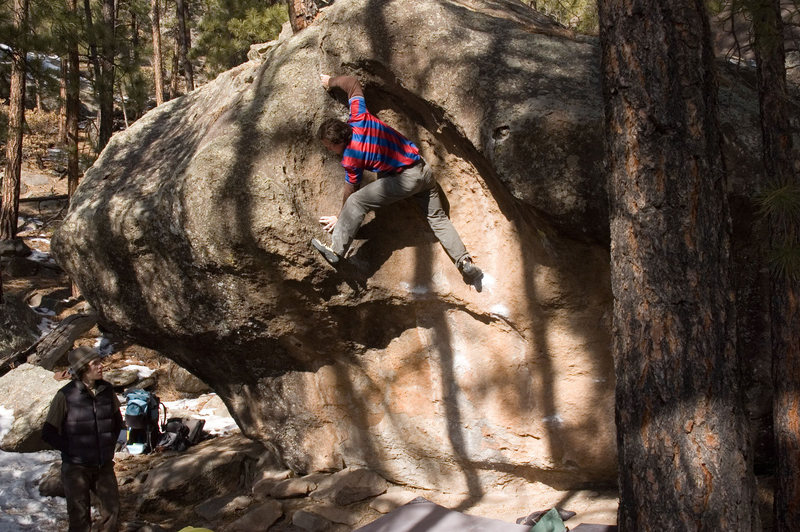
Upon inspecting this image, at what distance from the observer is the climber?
5.61 metres

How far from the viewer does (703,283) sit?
3.62 m

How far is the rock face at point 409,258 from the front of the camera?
5320 mm

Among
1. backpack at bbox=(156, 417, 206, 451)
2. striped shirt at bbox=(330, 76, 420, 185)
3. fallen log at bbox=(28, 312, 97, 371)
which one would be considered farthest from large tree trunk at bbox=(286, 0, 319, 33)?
fallen log at bbox=(28, 312, 97, 371)

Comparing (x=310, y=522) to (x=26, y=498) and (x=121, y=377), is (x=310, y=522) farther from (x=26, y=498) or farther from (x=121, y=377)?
(x=121, y=377)

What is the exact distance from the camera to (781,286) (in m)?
4.70

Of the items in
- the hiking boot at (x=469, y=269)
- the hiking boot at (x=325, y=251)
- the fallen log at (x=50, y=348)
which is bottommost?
the fallen log at (x=50, y=348)

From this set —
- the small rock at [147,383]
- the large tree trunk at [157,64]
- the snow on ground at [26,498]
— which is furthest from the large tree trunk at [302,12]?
the large tree trunk at [157,64]

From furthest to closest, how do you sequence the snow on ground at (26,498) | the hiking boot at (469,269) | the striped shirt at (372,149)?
the snow on ground at (26,498) < the hiking boot at (469,269) < the striped shirt at (372,149)

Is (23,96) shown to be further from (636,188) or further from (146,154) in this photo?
(636,188)

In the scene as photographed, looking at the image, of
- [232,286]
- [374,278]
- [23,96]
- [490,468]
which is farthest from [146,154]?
[23,96]

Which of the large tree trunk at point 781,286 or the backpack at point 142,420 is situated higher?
the large tree trunk at point 781,286

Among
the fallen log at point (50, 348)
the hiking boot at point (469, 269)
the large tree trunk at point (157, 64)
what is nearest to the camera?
the hiking boot at point (469, 269)

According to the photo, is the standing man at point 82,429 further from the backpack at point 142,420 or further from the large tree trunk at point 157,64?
the large tree trunk at point 157,64

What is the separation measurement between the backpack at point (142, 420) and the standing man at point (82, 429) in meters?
2.08
